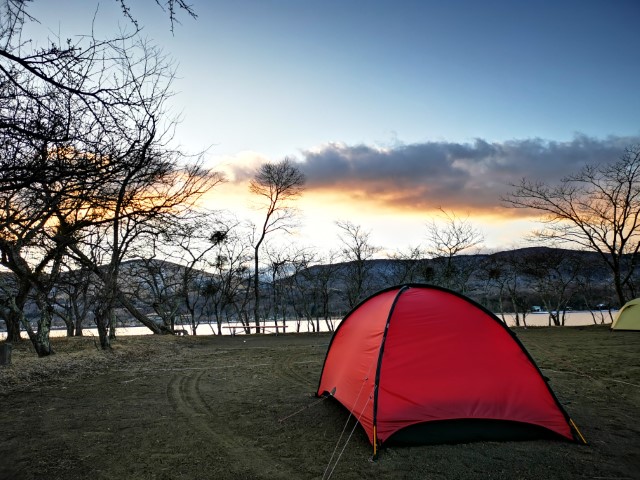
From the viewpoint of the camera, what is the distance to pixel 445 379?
4.87m

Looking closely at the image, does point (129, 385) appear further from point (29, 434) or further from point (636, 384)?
point (636, 384)

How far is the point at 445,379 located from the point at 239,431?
284 centimetres

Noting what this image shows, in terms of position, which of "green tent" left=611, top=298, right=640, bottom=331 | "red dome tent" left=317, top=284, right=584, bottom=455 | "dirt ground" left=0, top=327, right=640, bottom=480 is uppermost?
"red dome tent" left=317, top=284, right=584, bottom=455

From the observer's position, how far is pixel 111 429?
5359mm

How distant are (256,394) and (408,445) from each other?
12.1ft

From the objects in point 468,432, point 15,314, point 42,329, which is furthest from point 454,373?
point 15,314

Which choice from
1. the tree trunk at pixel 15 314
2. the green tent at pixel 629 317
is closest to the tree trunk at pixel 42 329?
the tree trunk at pixel 15 314

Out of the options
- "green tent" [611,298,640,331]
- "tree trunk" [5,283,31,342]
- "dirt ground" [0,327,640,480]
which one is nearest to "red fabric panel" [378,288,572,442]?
"dirt ground" [0,327,640,480]

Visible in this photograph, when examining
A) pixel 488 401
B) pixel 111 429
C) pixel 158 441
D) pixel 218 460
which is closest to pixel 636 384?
pixel 488 401

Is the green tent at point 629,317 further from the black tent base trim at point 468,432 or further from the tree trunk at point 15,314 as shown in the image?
the tree trunk at point 15,314

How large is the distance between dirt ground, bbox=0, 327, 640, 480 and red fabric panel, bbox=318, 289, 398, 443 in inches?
13.7

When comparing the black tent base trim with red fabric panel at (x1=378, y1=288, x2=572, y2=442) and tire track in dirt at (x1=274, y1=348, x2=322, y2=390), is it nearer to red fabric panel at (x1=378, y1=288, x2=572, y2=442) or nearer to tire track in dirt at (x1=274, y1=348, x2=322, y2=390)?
red fabric panel at (x1=378, y1=288, x2=572, y2=442)

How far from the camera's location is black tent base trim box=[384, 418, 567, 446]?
15.1 feet

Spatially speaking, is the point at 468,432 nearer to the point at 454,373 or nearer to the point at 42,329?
the point at 454,373
